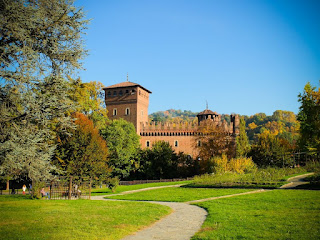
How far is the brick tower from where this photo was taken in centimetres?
4446

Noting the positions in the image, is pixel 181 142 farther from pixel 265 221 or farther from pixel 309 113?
pixel 265 221

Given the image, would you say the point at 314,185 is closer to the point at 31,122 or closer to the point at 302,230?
the point at 302,230

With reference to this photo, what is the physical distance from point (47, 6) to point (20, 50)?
1.76m

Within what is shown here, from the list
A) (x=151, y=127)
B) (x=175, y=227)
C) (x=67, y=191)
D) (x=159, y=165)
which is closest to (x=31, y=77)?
(x=175, y=227)

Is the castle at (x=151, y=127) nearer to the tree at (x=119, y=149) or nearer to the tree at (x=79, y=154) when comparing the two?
the tree at (x=119, y=149)

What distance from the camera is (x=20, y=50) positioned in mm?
8516

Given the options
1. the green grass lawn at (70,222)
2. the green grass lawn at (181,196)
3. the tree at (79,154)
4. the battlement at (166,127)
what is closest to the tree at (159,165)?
the battlement at (166,127)

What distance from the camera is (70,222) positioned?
26.9ft

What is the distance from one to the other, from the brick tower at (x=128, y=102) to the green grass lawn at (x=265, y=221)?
3338 centimetres

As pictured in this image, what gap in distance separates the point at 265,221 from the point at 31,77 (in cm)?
808

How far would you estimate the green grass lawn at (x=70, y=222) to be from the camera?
22.9ft

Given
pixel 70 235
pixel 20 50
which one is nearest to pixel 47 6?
pixel 20 50

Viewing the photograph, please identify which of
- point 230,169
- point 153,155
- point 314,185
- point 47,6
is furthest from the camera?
point 153,155

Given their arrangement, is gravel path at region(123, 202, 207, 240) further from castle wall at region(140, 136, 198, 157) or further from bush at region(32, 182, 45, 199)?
castle wall at region(140, 136, 198, 157)
